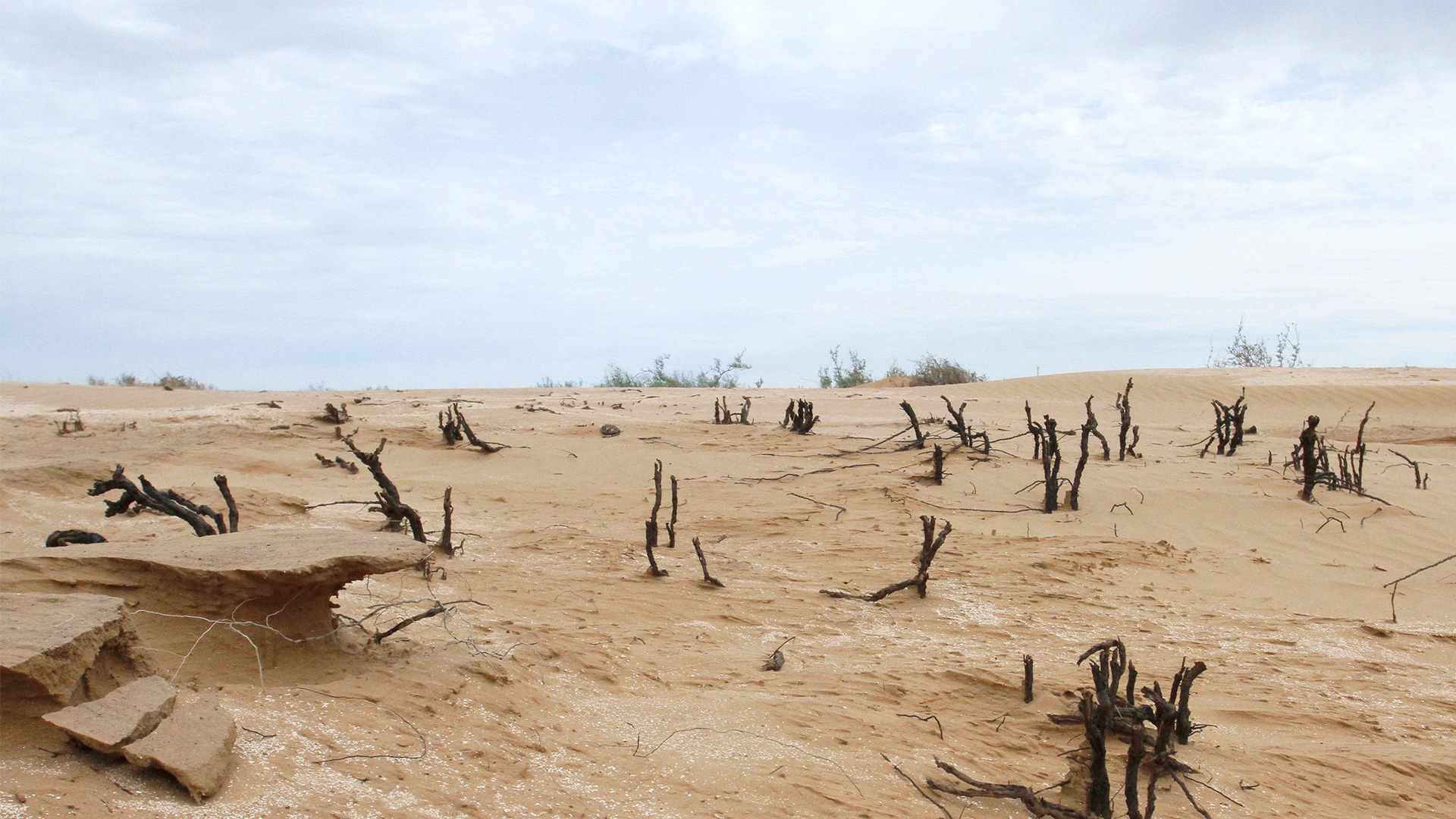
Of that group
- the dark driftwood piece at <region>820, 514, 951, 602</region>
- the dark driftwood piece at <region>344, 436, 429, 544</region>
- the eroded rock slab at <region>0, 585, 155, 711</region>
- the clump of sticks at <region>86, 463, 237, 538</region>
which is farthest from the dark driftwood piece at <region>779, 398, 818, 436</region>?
the eroded rock slab at <region>0, 585, 155, 711</region>

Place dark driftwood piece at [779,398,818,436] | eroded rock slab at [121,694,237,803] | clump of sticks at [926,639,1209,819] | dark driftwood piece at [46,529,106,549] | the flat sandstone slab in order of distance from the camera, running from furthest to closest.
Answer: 1. dark driftwood piece at [779,398,818,436]
2. dark driftwood piece at [46,529,106,549]
3. the flat sandstone slab
4. clump of sticks at [926,639,1209,819]
5. eroded rock slab at [121,694,237,803]

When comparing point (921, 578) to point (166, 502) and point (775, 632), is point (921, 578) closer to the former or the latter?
point (775, 632)

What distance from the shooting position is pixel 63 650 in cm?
216

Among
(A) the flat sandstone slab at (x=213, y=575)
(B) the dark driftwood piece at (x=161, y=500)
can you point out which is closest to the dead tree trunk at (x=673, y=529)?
(B) the dark driftwood piece at (x=161, y=500)

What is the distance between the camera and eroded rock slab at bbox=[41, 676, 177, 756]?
2072 mm

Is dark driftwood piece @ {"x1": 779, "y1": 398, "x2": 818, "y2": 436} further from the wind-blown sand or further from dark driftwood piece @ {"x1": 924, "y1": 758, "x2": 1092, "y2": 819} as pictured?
dark driftwood piece @ {"x1": 924, "y1": 758, "x2": 1092, "y2": 819}

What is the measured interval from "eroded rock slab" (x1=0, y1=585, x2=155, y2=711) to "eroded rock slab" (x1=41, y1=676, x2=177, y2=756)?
0.18ft

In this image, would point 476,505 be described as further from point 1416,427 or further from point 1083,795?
point 1416,427

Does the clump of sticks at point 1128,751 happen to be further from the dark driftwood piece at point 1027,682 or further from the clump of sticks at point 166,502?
the clump of sticks at point 166,502

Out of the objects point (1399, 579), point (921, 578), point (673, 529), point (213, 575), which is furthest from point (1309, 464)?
point (213, 575)

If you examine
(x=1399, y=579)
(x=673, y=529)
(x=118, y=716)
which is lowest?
(x=1399, y=579)

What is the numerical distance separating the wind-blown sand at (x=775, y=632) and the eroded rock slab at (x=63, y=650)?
0.33 ft

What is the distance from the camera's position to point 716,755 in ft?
9.47

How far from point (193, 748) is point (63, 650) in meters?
0.39
